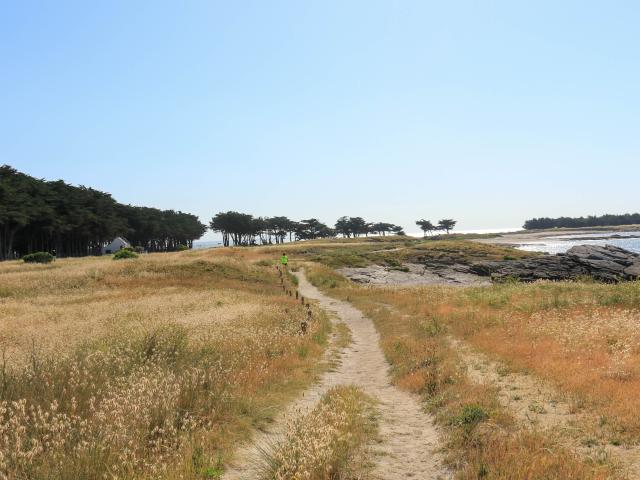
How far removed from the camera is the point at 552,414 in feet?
32.1

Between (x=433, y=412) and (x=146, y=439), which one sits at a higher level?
(x=146, y=439)

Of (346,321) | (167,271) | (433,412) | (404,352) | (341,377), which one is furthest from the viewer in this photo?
(167,271)

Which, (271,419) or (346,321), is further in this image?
(346,321)

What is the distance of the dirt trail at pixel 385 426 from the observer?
753 centimetres

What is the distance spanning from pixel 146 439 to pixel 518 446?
20.0 ft

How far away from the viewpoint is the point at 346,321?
28.0 meters

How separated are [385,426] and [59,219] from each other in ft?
307

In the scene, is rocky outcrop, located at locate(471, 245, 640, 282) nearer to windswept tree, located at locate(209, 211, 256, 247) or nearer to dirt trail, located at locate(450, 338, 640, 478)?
dirt trail, located at locate(450, 338, 640, 478)

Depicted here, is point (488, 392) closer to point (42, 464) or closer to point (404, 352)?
point (404, 352)

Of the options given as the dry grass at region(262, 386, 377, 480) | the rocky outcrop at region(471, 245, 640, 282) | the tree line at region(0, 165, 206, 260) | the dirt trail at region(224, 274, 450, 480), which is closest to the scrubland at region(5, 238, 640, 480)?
the dry grass at region(262, 386, 377, 480)

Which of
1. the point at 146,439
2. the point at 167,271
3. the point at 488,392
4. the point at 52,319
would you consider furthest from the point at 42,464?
the point at 167,271

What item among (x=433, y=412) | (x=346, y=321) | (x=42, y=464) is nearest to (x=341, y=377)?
(x=433, y=412)

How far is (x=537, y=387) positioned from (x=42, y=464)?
35.9 ft

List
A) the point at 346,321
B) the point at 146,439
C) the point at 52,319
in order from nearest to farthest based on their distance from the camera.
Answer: the point at 146,439 < the point at 52,319 < the point at 346,321
